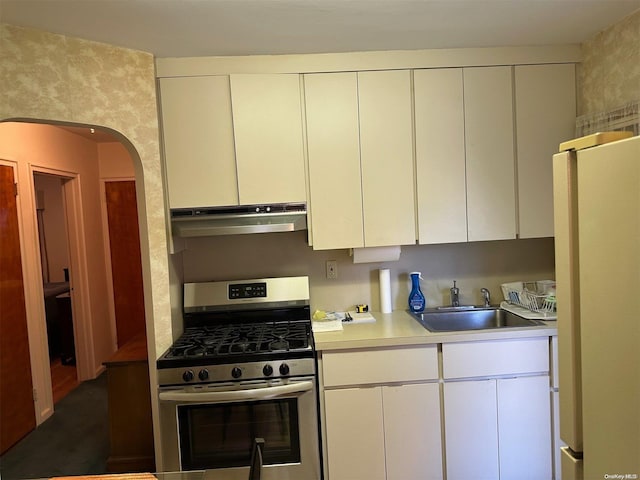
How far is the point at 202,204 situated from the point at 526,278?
2.11 m

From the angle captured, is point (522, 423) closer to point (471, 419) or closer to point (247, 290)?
point (471, 419)

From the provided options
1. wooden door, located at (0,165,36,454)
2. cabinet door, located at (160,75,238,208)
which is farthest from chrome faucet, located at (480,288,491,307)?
wooden door, located at (0,165,36,454)

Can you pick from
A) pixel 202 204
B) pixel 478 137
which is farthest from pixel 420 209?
pixel 202 204

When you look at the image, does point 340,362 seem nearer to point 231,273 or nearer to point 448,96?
point 231,273

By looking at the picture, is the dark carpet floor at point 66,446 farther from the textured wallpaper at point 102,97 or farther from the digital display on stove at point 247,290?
the digital display on stove at point 247,290

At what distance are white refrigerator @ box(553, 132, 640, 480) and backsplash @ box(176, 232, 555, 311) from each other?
1721mm

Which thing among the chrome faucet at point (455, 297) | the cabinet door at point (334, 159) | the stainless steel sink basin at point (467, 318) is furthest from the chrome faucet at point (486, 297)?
the cabinet door at point (334, 159)

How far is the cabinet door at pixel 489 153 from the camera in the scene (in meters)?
2.32

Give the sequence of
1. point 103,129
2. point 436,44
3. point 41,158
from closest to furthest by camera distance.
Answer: point 103,129
point 436,44
point 41,158

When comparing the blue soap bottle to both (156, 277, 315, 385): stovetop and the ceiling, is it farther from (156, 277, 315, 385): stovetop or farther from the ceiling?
the ceiling

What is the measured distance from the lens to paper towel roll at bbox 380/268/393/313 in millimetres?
2583

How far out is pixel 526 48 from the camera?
7.59ft

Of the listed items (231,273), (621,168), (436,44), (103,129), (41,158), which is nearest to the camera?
(621,168)

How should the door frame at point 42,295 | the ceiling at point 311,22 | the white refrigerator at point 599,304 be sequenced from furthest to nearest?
the door frame at point 42,295, the ceiling at point 311,22, the white refrigerator at point 599,304
